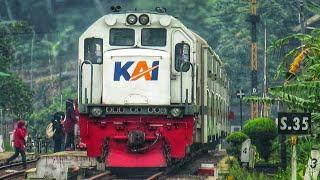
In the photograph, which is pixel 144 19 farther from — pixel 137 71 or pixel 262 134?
pixel 262 134

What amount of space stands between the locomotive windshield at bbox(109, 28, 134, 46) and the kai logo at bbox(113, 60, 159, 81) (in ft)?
2.98

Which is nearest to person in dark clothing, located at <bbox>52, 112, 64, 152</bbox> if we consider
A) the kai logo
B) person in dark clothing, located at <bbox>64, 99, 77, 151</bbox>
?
person in dark clothing, located at <bbox>64, 99, 77, 151</bbox>

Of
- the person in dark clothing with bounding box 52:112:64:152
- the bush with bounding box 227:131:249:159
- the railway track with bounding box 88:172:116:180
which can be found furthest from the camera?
the person in dark clothing with bounding box 52:112:64:152

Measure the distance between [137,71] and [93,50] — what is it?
1401 mm

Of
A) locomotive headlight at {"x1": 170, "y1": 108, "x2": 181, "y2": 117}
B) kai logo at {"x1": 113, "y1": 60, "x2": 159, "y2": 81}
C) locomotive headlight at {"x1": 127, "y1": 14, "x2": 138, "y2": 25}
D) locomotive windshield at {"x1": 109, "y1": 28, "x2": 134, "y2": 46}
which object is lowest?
locomotive headlight at {"x1": 170, "y1": 108, "x2": 181, "y2": 117}

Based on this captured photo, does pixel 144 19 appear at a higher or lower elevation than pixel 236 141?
higher

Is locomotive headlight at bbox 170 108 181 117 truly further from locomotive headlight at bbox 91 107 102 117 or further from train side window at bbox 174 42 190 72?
locomotive headlight at bbox 91 107 102 117

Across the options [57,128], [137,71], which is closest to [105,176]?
[137,71]

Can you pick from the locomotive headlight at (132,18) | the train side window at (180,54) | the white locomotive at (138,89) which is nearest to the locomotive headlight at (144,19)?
the white locomotive at (138,89)

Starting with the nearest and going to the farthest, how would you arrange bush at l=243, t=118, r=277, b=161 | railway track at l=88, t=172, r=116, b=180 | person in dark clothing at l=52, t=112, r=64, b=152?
railway track at l=88, t=172, r=116, b=180 → bush at l=243, t=118, r=277, b=161 → person in dark clothing at l=52, t=112, r=64, b=152

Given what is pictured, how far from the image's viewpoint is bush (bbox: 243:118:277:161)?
70.0ft

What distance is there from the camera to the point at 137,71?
1770 centimetres

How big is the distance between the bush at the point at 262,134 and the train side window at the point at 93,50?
18.0 feet

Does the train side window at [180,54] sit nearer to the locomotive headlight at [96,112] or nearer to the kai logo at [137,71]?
the kai logo at [137,71]
